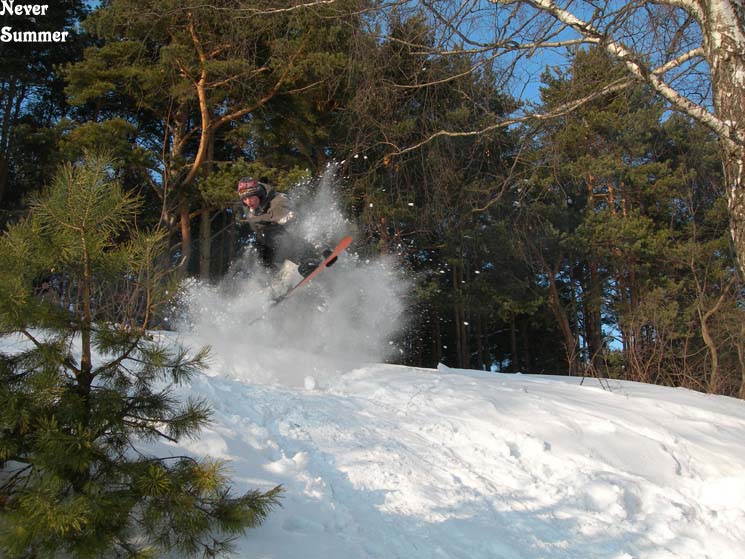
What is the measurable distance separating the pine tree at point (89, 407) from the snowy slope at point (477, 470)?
638mm

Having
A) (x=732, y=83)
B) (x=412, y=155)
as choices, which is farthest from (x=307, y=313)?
(x=732, y=83)

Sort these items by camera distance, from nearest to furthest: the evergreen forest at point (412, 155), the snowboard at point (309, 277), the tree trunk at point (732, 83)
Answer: the tree trunk at point (732, 83) → the evergreen forest at point (412, 155) → the snowboard at point (309, 277)

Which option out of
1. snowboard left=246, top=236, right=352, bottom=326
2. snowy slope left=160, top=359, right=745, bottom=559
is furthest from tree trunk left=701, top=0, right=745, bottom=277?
snowboard left=246, top=236, right=352, bottom=326

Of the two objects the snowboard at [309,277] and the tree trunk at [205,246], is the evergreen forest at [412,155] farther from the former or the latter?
the snowboard at [309,277]

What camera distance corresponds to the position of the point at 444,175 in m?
10.1

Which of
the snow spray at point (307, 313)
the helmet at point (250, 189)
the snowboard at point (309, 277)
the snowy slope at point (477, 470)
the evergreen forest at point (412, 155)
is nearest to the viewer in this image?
the snowy slope at point (477, 470)

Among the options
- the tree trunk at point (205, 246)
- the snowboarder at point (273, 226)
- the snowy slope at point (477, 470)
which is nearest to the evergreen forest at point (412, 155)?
the tree trunk at point (205, 246)

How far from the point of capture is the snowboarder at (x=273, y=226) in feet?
27.2

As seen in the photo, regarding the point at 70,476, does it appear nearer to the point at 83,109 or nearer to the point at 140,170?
the point at 140,170

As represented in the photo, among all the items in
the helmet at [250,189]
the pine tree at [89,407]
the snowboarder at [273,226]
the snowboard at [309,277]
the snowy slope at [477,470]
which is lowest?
the snowy slope at [477,470]

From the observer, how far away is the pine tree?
6.56ft

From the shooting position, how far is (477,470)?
3975 mm

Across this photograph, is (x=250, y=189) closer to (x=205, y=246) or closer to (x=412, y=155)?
(x=412, y=155)

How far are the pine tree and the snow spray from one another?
144 inches
